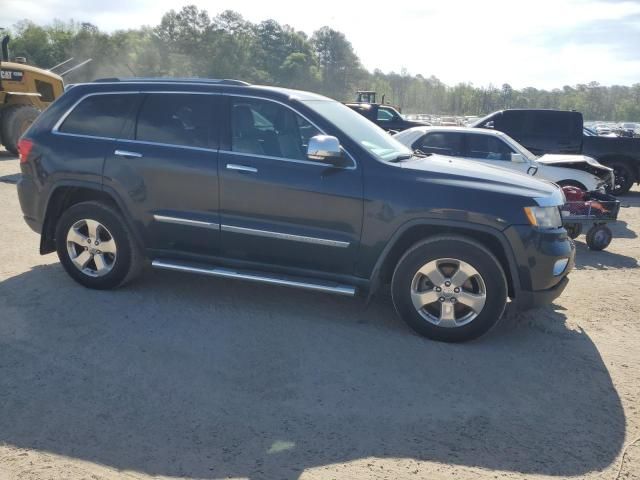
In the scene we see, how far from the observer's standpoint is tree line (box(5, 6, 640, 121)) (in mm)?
72875

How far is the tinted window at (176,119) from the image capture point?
479 centimetres

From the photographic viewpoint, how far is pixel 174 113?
488cm

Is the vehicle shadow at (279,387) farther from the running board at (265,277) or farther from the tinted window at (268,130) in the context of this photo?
the tinted window at (268,130)

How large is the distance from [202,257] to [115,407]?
1787 millimetres

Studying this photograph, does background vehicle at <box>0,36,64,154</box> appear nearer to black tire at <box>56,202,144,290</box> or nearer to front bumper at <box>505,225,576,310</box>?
black tire at <box>56,202,144,290</box>

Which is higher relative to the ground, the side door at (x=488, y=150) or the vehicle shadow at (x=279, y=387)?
the side door at (x=488, y=150)

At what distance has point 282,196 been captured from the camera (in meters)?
4.46

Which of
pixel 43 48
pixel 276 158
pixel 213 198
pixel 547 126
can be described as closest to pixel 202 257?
pixel 213 198

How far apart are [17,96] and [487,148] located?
1192 cm

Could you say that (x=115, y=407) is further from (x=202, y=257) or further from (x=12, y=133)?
(x=12, y=133)

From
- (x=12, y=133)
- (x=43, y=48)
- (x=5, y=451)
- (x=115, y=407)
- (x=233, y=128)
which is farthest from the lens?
(x=43, y=48)

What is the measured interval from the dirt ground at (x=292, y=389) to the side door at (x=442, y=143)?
457 centimetres

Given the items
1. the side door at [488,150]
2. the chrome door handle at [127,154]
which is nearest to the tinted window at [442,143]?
the side door at [488,150]

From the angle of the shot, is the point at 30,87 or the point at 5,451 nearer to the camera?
the point at 5,451
